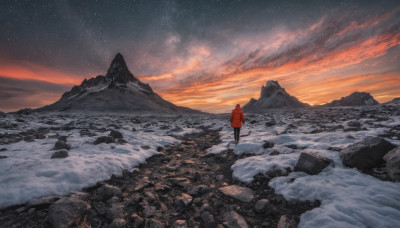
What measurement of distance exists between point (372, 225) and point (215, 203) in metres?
2.89

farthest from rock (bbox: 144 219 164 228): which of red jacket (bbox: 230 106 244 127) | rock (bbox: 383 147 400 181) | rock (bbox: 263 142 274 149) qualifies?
red jacket (bbox: 230 106 244 127)

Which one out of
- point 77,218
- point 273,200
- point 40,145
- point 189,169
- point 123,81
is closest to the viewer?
point 77,218

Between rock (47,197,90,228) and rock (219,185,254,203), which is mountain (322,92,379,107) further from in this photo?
rock (47,197,90,228)

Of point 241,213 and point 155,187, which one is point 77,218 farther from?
point 241,213

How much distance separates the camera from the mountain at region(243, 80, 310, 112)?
168125 mm

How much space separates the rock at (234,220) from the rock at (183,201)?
991 millimetres

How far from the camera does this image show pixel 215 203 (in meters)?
4.15

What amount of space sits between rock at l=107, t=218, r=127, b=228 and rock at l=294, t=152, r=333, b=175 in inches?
190

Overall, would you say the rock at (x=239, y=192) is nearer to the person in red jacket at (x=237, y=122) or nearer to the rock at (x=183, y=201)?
the rock at (x=183, y=201)

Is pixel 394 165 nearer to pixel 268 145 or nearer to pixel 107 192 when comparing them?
pixel 268 145

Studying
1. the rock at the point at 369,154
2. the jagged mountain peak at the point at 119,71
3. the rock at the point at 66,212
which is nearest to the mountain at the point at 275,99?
the jagged mountain peak at the point at 119,71

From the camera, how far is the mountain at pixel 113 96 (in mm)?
103688

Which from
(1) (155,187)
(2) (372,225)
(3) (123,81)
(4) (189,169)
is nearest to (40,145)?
(1) (155,187)

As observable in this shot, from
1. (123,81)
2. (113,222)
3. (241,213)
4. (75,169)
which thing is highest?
(123,81)
